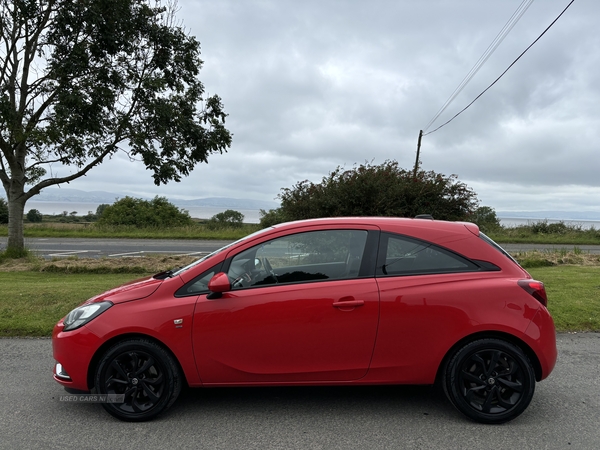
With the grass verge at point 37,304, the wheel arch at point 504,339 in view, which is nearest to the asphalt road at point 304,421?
the wheel arch at point 504,339

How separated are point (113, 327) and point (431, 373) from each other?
2.49 m

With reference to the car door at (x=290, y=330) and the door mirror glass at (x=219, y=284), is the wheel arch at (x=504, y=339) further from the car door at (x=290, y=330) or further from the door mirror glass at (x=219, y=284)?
the door mirror glass at (x=219, y=284)

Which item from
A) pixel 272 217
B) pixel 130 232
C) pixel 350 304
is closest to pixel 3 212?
pixel 130 232

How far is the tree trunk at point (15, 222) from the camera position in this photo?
40.4 ft

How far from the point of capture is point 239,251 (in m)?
3.54

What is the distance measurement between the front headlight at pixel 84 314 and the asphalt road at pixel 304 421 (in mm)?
716

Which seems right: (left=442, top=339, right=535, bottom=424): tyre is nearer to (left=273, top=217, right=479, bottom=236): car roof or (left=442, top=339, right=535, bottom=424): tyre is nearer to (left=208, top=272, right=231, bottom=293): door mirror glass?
(left=273, top=217, right=479, bottom=236): car roof

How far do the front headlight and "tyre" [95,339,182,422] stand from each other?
31 centimetres

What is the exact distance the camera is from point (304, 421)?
10.8 ft

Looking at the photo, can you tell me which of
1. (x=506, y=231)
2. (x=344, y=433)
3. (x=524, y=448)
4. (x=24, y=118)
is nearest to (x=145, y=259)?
(x=24, y=118)

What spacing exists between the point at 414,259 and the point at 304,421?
1532mm

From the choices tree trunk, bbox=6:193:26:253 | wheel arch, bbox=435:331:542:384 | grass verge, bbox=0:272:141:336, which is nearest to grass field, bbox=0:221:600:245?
tree trunk, bbox=6:193:26:253

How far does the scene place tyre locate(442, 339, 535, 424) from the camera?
3250 millimetres

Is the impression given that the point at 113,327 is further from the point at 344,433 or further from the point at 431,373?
the point at 431,373
